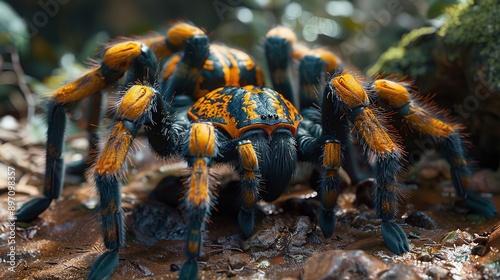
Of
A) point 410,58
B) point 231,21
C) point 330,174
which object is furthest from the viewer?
point 231,21

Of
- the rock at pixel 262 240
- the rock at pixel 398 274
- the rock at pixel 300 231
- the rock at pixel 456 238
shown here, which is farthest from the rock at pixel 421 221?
the rock at pixel 398 274

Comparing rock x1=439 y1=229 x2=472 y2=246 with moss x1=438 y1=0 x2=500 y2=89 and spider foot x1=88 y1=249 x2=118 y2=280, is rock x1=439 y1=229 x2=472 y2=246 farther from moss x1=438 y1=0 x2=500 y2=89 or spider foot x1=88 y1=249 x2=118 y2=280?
spider foot x1=88 y1=249 x2=118 y2=280

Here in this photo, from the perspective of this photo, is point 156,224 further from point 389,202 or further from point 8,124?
point 8,124

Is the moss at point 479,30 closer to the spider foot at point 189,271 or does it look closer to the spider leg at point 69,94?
the spider leg at point 69,94

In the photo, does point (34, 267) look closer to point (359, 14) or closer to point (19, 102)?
point (19, 102)

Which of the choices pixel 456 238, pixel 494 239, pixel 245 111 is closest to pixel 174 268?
pixel 245 111
